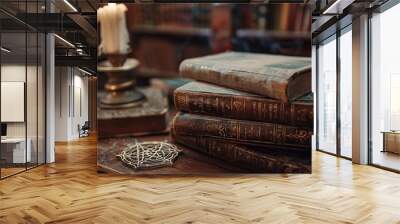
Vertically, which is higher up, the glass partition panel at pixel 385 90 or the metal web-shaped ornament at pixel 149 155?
the glass partition panel at pixel 385 90

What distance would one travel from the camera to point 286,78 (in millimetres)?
5137

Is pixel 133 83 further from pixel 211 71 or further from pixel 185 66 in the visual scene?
pixel 211 71

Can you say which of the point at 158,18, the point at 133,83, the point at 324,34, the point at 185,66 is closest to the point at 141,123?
the point at 133,83

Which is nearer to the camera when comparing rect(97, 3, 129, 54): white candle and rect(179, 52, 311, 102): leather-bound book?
rect(179, 52, 311, 102): leather-bound book

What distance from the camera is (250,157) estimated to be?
5457 mm

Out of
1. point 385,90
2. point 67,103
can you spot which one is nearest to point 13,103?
point 385,90

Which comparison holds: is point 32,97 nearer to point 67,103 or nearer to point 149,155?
point 149,155

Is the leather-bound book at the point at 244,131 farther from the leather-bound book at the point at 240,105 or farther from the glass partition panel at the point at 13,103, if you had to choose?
the glass partition panel at the point at 13,103

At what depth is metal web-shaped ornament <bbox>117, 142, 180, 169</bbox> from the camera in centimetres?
554

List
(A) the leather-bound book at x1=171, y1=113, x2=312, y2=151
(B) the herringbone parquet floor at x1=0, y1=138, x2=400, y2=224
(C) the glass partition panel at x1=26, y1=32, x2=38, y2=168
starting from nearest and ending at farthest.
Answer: (B) the herringbone parquet floor at x1=0, y1=138, x2=400, y2=224 < (A) the leather-bound book at x1=171, y1=113, x2=312, y2=151 < (C) the glass partition panel at x1=26, y1=32, x2=38, y2=168

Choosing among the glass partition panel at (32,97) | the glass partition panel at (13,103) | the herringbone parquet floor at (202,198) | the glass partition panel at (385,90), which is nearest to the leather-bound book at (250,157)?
the herringbone parquet floor at (202,198)

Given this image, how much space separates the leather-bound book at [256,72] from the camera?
5.12 meters

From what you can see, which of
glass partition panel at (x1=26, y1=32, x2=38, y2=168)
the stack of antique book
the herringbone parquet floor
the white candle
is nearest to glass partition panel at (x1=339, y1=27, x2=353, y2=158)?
the herringbone parquet floor

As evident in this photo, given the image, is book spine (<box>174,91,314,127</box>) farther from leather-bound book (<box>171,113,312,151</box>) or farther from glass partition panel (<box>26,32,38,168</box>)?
glass partition panel (<box>26,32,38,168</box>)
